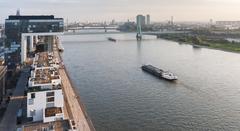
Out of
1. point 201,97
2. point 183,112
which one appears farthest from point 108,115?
point 201,97

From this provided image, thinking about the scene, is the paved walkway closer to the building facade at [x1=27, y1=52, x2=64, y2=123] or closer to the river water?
the building facade at [x1=27, y1=52, x2=64, y2=123]

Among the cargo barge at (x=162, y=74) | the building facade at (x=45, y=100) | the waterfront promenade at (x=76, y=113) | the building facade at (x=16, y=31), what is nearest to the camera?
the building facade at (x=45, y=100)

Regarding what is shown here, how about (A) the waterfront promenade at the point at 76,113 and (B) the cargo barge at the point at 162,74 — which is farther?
(B) the cargo barge at the point at 162,74

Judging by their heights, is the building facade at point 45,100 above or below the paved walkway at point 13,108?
above

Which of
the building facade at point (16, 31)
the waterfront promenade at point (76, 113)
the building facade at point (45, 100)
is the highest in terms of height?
the building facade at point (16, 31)

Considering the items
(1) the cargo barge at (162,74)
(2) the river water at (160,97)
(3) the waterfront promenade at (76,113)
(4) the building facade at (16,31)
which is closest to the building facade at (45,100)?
(3) the waterfront promenade at (76,113)

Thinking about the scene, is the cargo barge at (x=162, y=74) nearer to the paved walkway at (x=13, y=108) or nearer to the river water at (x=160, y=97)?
the river water at (x=160, y=97)

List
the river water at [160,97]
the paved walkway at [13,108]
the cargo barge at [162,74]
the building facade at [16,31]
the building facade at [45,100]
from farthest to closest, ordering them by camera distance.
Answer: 1. the building facade at [16,31]
2. the cargo barge at [162,74]
3. the river water at [160,97]
4. the paved walkway at [13,108]
5. the building facade at [45,100]

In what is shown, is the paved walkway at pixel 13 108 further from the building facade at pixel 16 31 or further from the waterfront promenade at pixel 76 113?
the building facade at pixel 16 31
